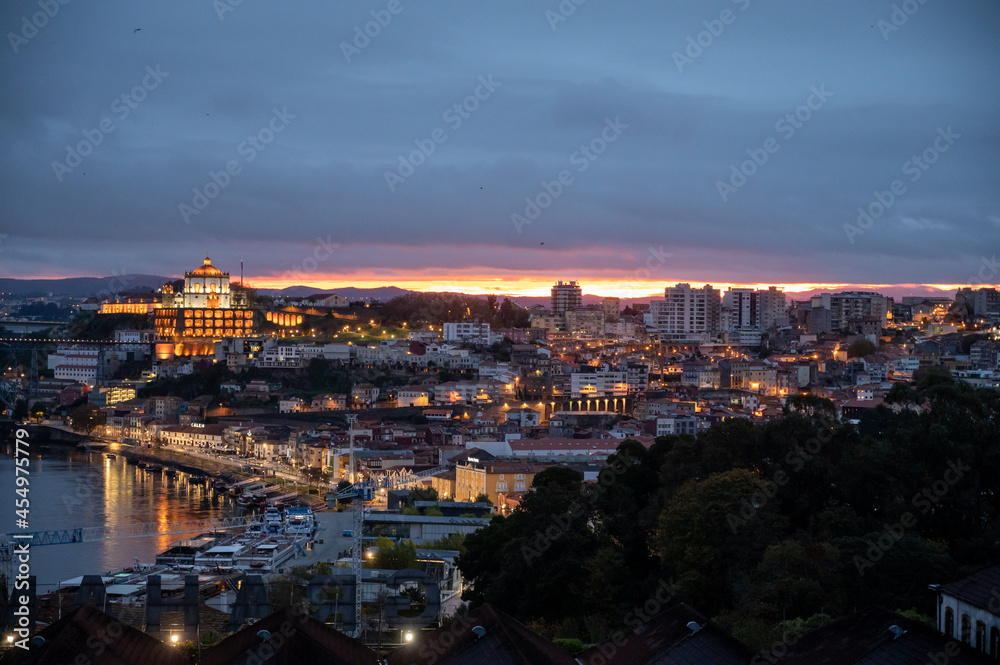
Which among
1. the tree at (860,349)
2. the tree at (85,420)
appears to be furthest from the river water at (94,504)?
the tree at (860,349)

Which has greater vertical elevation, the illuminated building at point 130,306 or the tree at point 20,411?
the illuminated building at point 130,306

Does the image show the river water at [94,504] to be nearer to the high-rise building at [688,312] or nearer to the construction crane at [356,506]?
the construction crane at [356,506]

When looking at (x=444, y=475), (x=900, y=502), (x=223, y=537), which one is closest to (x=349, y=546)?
(x=223, y=537)

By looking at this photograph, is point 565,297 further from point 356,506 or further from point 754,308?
point 356,506

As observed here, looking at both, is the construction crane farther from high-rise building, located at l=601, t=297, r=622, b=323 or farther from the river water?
high-rise building, located at l=601, t=297, r=622, b=323

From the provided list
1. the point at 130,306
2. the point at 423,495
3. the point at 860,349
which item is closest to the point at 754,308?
the point at 860,349
